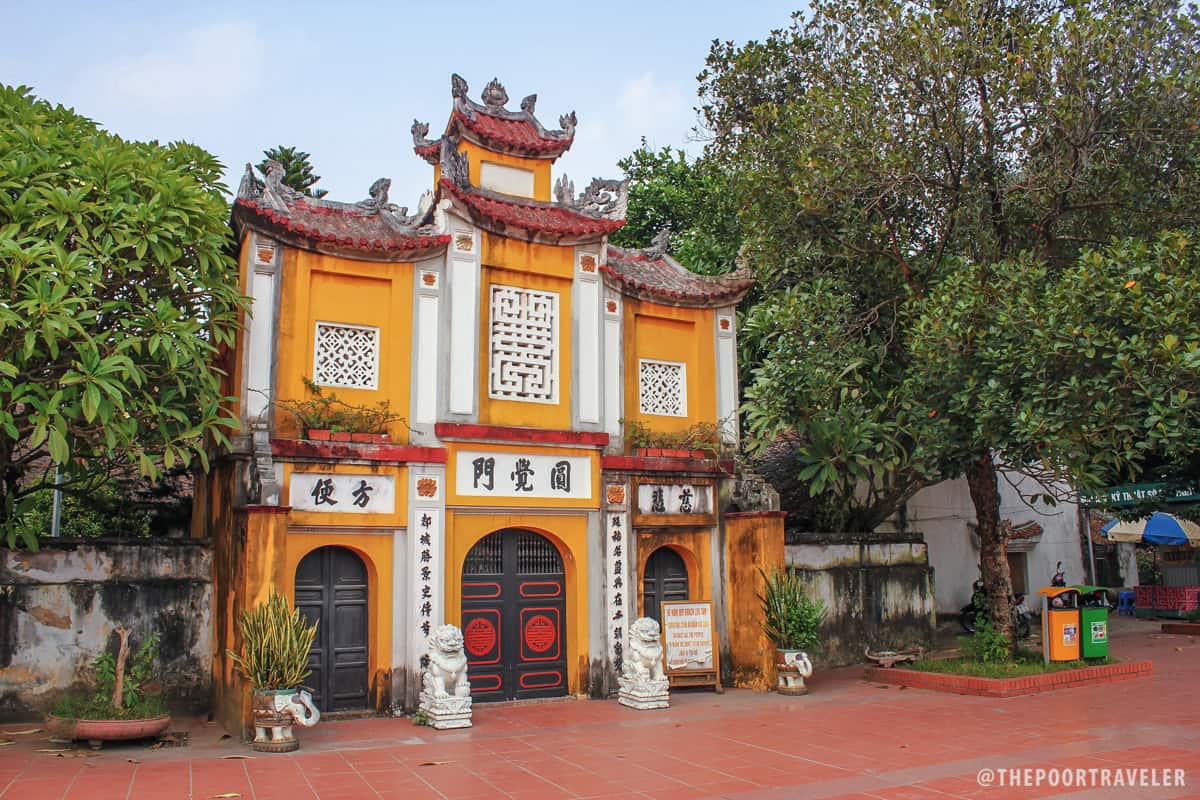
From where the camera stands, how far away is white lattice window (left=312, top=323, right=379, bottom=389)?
37.3 ft

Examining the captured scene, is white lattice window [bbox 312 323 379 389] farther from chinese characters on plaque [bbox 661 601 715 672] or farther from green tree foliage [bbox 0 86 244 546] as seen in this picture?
chinese characters on plaque [bbox 661 601 715 672]

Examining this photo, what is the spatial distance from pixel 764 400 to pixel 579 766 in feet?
21.6

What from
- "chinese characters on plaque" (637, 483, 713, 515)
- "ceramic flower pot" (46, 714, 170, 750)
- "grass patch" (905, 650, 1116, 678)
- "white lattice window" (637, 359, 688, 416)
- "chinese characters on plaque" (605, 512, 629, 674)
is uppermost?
"white lattice window" (637, 359, 688, 416)

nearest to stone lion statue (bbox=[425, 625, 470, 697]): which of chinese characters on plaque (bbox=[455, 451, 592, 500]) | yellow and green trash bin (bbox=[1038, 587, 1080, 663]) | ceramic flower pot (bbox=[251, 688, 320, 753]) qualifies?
ceramic flower pot (bbox=[251, 688, 320, 753])

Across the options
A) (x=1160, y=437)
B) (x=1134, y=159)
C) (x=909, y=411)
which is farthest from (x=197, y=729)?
(x=1134, y=159)

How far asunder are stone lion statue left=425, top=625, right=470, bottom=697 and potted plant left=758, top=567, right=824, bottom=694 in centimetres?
428

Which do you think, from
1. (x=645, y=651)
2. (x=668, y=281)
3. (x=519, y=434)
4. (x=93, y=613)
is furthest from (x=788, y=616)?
(x=93, y=613)

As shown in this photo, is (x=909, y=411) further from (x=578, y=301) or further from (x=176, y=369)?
(x=176, y=369)

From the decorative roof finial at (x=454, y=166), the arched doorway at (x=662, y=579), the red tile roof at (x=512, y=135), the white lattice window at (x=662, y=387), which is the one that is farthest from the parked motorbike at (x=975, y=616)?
the decorative roof finial at (x=454, y=166)

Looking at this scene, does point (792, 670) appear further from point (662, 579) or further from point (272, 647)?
point (272, 647)

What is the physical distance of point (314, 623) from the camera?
35.6 ft

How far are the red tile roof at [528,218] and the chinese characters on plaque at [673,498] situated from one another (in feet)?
11.8

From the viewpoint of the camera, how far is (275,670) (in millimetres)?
9125

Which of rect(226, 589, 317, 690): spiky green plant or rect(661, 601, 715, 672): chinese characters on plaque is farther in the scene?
rect(661, 601, 715, 672): chinese characters on plaque
